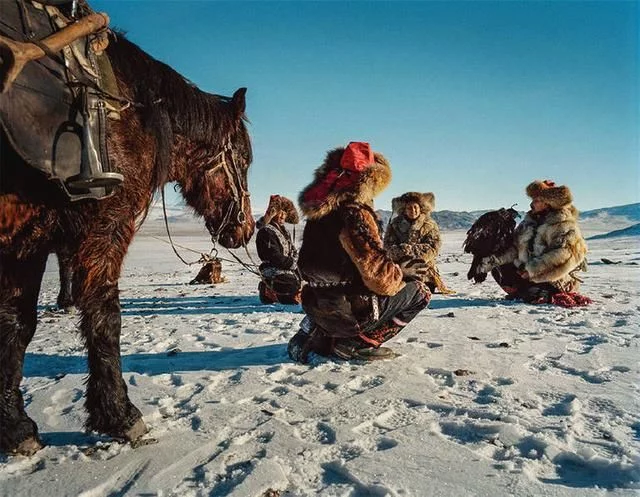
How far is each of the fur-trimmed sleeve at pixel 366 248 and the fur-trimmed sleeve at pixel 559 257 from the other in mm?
4119

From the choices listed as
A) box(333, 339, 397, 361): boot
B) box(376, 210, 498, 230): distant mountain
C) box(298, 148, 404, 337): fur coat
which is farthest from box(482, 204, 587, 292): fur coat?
box(376, 210, 498, 230): distant mountain

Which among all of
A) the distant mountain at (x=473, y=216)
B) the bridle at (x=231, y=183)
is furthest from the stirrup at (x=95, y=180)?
the distant mountain at (x=473, y=216)

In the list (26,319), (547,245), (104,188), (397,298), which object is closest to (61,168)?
(104,188)

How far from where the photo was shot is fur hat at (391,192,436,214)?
790 cm

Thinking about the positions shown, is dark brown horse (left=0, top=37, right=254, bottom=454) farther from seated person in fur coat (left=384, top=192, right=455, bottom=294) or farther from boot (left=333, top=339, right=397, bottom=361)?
seated person in fur coat (left=384, top=192, right=455, bottom=294)

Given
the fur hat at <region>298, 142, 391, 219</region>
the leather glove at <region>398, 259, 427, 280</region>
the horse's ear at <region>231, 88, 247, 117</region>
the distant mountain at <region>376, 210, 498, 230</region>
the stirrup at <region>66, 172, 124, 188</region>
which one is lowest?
the leather glove at <region>398, 259, 427, 280</region>

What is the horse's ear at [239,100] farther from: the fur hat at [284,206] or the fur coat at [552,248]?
the fur coat at [552,248]

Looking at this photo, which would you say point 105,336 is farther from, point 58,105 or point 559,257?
point 559,257

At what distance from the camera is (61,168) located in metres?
2.23

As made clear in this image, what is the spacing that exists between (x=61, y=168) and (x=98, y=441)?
1.63m

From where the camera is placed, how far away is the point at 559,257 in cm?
670

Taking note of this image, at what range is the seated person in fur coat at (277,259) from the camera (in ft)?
24.7

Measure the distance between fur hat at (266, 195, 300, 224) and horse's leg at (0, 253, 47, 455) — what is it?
17.1ft

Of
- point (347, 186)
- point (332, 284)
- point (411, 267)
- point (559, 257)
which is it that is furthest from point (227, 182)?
point (559, 257)
